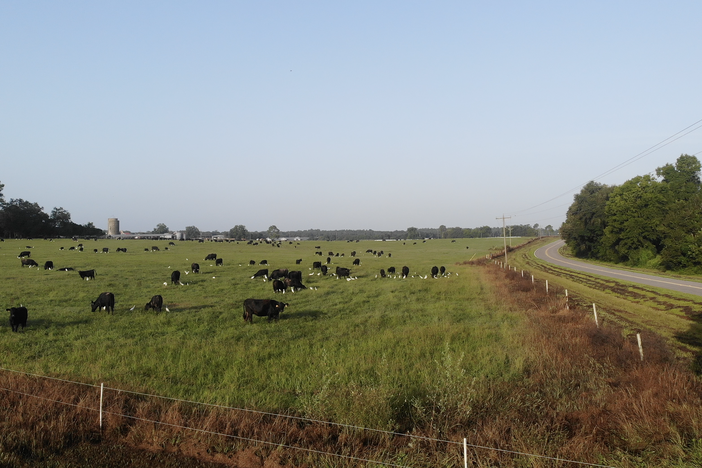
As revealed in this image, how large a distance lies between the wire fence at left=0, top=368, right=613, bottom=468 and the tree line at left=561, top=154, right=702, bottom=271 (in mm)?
46654

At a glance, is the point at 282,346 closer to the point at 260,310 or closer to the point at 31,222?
the point at 260,310

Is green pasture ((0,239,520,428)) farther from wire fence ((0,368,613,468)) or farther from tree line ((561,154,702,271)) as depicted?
tree line ((561,154,702,271))

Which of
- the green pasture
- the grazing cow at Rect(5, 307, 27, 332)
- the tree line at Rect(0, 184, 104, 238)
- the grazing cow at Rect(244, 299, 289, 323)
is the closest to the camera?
the green pasture

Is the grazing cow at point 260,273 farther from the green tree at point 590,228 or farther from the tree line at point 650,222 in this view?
the green tree at point 590,228

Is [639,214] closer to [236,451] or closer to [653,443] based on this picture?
[653,443]

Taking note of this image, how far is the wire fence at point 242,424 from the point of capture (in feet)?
22.9

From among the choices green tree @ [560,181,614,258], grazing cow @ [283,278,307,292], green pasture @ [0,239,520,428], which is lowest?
green pasture @ [0,239,520,428]

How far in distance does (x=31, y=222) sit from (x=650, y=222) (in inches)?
5300

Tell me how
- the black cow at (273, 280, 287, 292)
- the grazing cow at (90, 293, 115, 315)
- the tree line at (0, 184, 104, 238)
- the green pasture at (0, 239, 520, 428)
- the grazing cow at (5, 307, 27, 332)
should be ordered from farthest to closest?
the tree line at (0, 184, 104, 238)
the black cow at (273, 280, 287, 292)
the grazing cow at (90, 293, 115, 315)
the grazing cow at (5, 307, 27, 332)
the green pasture at (0, 239, 520, 428)

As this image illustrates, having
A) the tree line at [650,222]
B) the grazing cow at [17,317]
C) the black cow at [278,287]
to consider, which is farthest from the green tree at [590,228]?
the grazing cow at [17,317]

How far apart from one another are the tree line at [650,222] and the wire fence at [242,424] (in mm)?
46654

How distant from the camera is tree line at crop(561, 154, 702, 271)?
145 feet

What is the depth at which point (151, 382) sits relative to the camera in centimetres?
1040

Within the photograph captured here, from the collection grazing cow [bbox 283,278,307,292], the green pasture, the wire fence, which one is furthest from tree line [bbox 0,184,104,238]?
the wire fence
